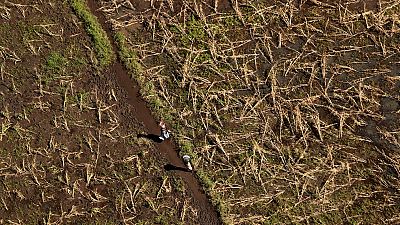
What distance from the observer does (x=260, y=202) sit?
9.96 m

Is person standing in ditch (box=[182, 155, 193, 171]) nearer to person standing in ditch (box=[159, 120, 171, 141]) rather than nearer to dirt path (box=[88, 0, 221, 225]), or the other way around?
dirt path (box=[88, 0, 221, 225])

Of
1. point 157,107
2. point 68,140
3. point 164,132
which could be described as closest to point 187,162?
point 164,132

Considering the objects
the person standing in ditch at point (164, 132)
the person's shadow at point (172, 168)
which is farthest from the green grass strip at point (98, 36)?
the person's shadow at point (172, 168)

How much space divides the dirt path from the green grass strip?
103mm

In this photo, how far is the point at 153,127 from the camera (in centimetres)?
1032

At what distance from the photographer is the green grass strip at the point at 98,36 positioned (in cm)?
1055

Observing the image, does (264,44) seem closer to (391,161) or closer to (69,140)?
(391,161)

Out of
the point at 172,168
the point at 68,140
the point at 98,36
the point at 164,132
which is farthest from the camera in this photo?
the point at 98,36

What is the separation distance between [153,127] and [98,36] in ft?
7.26

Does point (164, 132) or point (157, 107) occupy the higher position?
point (157, 107)

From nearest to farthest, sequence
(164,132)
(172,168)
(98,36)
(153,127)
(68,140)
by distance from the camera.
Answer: (164,132)
(172,168)
(153,127)
(68,140)
(98,36)

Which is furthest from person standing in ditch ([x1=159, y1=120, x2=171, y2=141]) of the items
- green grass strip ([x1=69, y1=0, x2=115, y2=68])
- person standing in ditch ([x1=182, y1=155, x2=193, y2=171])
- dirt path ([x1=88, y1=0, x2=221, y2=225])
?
green grass strip ([x1=69, y1=0, x2=115, y2=68])

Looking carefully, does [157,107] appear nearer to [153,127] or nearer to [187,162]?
[153,127]

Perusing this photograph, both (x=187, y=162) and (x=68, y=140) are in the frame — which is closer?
(x=187, y=162)
